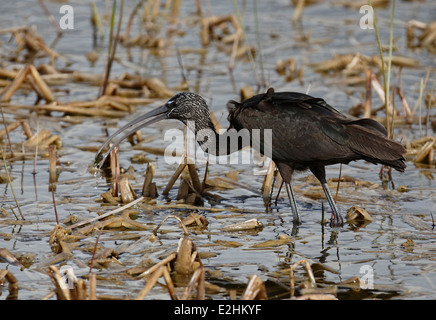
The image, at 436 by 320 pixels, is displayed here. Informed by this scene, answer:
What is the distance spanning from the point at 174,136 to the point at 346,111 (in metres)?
2.52

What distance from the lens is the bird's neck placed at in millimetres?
7426

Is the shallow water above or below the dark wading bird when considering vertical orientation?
below

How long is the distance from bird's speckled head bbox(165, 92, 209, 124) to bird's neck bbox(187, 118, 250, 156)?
73 mm

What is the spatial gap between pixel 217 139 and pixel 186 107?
0.45m

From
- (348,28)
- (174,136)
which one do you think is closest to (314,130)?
(174,136)

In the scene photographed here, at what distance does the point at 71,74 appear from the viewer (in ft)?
39.1

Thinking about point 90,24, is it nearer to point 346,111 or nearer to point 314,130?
point 346,111

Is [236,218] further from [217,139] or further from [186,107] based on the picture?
[186,107]

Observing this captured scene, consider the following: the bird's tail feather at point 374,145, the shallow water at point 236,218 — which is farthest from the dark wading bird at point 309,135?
the shallow water at point 236,218

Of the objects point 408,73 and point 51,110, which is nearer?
point 51,110

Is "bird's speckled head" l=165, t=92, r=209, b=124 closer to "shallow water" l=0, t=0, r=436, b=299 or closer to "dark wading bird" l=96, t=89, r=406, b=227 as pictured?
"dark wading bird" l=96, t=89, r=406, b=227

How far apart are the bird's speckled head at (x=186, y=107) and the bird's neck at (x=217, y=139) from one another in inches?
2.9

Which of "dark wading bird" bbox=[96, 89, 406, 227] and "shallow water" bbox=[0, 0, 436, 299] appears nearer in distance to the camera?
"shallow water" bbox=[0, 0, 436, 299]

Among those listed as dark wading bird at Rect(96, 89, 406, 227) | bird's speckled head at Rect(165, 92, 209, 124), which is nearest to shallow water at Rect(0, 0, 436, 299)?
dark wading bird at Rect(96, 89, 406, 227)
